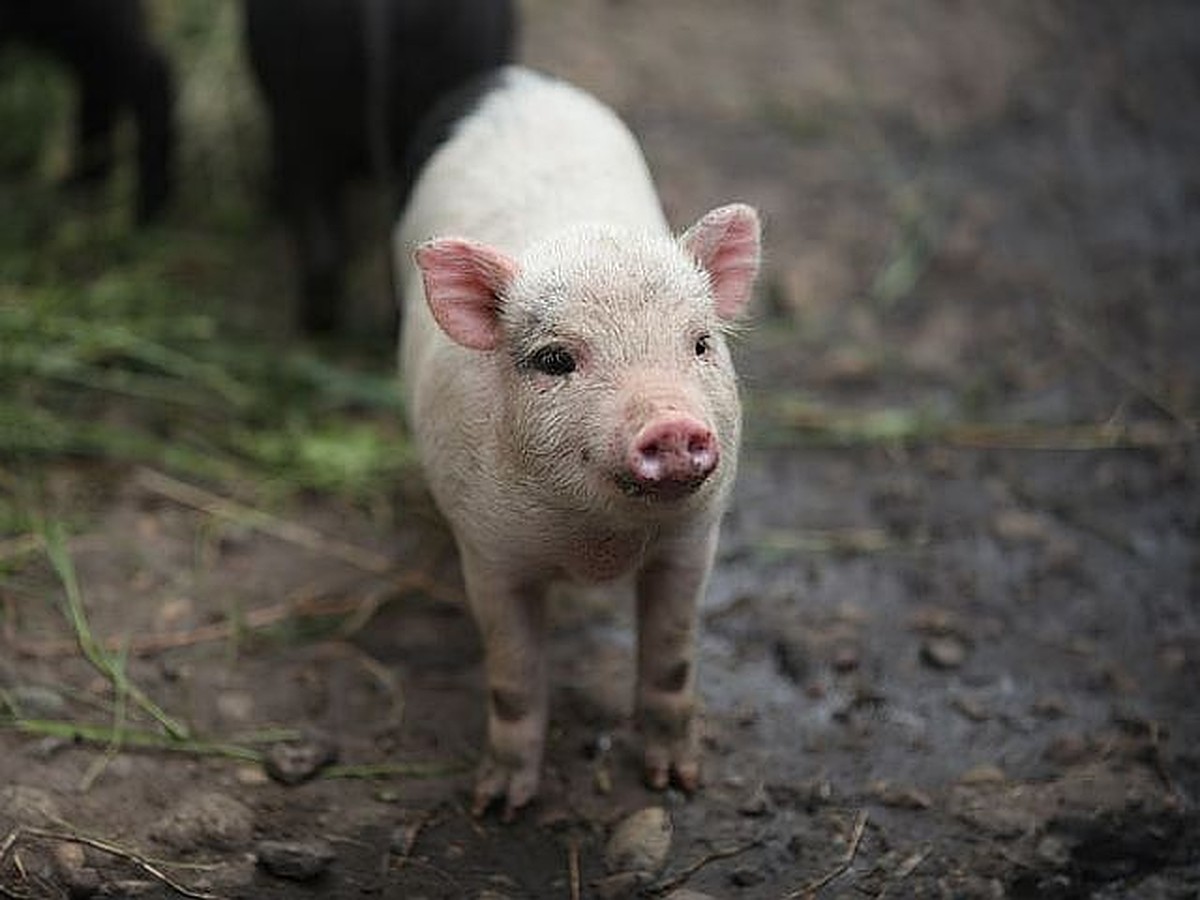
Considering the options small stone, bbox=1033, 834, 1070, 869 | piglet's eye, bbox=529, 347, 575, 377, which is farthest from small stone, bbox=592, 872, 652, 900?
piglet's eye, bbox=529, 347, 575, 377

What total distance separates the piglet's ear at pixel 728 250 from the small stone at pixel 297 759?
1.09 m

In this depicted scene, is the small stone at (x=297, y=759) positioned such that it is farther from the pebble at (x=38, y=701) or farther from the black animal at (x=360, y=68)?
the black animal at (x=360, y=68)

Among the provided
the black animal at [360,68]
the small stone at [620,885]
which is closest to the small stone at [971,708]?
the small stone at [620,885]

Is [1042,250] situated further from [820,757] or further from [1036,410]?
[820,757]

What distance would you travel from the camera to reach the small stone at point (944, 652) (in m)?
3.52

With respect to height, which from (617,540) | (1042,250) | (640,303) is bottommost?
(1042,250)

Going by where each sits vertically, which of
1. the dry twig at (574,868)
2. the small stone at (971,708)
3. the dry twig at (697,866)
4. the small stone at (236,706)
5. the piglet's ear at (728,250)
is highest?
the piglet's ear at (728,250)

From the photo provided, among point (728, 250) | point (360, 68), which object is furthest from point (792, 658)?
point (360, 68)

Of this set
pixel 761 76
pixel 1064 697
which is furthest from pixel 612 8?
pixel 1064 697

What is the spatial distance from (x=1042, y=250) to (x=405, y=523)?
2036 mm

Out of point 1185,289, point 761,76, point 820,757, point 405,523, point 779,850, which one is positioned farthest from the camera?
point 761,76

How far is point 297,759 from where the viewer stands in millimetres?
3156

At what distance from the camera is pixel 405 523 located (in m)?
3.96

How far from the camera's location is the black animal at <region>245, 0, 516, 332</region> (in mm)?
4094
